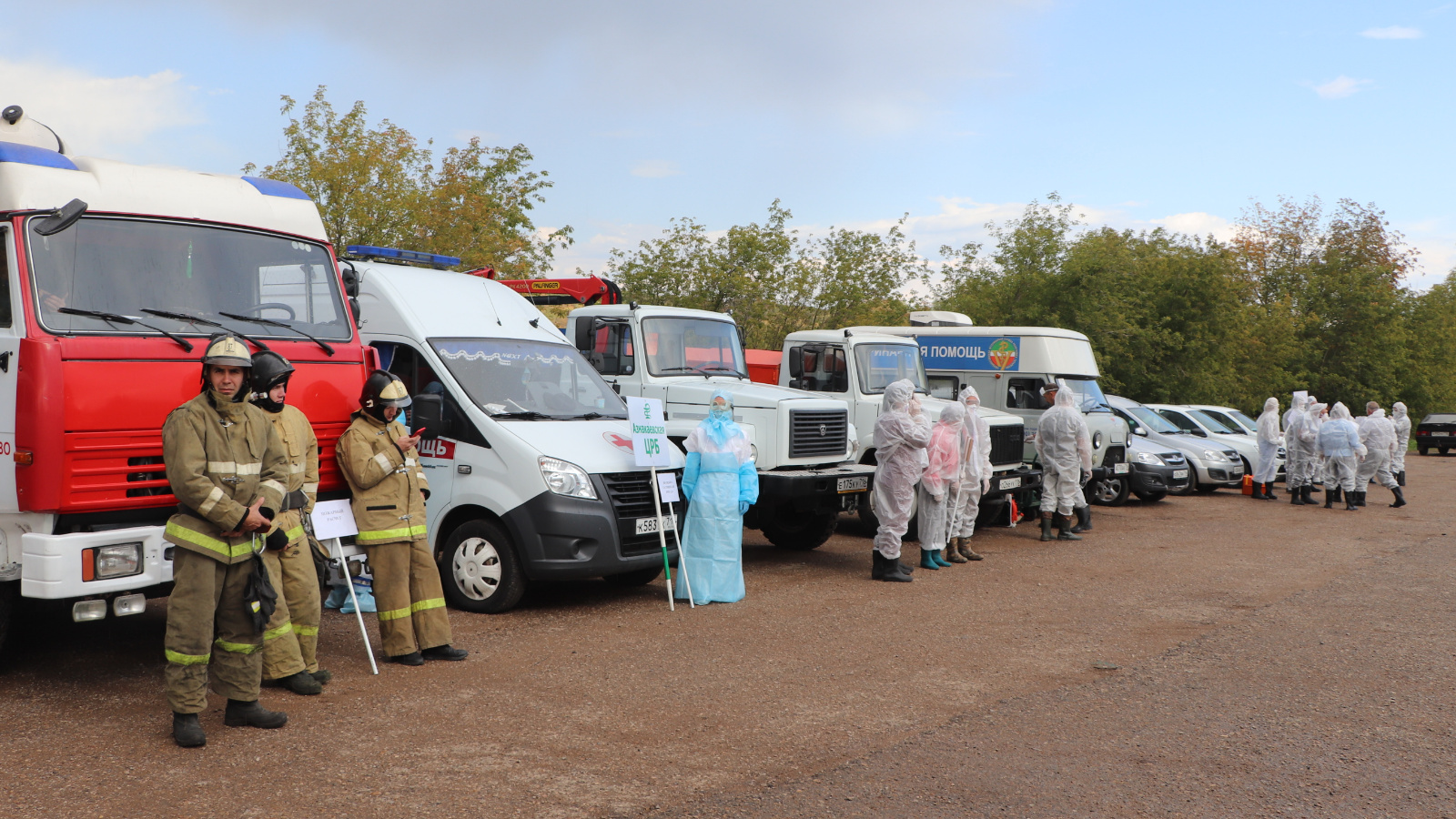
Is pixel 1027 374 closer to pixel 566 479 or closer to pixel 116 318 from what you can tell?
pixel 566 479

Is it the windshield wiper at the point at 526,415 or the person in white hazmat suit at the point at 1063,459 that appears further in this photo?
the person in white hazmat suit at the point at 1063,459

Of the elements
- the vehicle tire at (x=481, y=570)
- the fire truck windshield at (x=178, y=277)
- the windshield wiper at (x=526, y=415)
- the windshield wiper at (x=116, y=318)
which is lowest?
the vehicle tire at (x=481, y=570)

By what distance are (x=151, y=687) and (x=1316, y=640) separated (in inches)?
306

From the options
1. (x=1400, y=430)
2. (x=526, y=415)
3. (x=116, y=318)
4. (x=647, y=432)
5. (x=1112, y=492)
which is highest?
(x=116, y=318)

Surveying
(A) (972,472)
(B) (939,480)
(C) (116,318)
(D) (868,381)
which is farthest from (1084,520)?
(C) (116,318)

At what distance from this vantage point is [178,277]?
596 centimetres

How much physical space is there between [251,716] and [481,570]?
281 cm

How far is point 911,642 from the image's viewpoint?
23.9 ft

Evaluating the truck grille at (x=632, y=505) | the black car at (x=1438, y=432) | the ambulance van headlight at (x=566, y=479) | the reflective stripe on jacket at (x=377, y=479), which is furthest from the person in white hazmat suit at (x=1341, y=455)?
the black car at (x=1438, y=432)

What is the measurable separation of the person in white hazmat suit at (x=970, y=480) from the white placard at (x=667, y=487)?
3.90m

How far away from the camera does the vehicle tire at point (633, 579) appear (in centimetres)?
918

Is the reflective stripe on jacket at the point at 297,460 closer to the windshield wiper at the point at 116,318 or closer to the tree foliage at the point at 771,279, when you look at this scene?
the windshield wiper at the point at 116,318

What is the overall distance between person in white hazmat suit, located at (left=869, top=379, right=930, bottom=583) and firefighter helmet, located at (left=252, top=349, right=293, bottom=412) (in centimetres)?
570

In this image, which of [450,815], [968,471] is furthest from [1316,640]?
[450,815]
